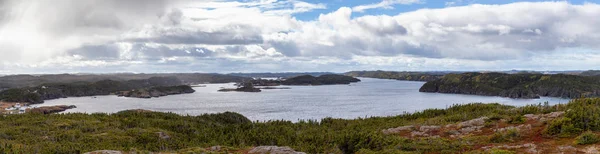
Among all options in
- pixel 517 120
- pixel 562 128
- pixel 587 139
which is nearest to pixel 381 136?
pixel 517 120

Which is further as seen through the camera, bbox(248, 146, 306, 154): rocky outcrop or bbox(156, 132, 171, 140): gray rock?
bbox(156, 132, 171, 140): gray rock

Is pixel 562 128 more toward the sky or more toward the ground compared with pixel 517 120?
more toward the sky

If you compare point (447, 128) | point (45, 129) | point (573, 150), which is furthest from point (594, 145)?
point (45, 129)

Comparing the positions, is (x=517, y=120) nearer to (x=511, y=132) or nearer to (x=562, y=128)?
(x=511, y=132)

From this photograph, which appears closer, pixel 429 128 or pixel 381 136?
pixel 381 136

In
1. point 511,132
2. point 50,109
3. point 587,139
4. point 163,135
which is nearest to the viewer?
point 587,139


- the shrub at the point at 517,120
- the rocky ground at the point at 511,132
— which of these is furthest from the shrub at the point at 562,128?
the shrub at the point at 517,120

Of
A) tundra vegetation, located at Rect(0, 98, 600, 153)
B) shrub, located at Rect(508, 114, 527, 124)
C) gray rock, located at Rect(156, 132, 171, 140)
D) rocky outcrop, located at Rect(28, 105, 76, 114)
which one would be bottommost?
rocky outcrop, located at Rect(28, 105, 76, 114)

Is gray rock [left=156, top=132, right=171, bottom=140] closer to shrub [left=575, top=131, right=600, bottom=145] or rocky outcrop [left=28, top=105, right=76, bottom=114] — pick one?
shrub [left=575, top=131, right=600, bottom=145]

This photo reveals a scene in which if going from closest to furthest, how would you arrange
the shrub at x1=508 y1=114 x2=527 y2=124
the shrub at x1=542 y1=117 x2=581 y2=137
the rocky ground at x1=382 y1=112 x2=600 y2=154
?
the rocky ground at x1=382 y1=112 x2=600 y2=154 < the shrub at x1=542 y1=117 x2=581 y2=137 < the shrub at x1=508 y1=114 x2=527 y2=124

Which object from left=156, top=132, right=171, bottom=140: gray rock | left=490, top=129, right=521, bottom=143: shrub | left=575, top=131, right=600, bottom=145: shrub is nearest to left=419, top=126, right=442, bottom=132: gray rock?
left=490, top=129, right=521, bottom=143: shrub

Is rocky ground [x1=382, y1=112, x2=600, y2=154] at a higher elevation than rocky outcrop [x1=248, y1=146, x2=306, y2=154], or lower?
higher

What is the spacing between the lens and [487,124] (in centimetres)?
3494

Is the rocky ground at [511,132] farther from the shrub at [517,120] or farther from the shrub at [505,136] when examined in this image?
the shrub at [517,120]
